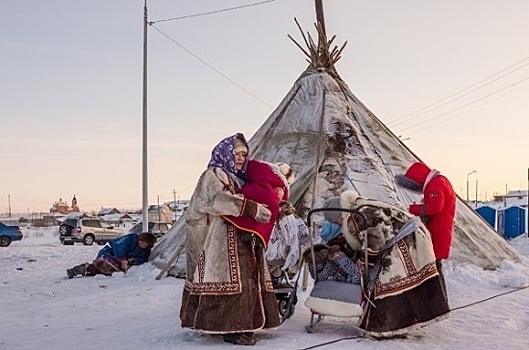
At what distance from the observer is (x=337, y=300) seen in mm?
5219

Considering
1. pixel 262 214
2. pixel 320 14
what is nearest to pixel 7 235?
pixel 320 14

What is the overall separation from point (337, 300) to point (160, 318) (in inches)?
78.9

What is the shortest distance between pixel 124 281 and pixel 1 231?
15.8 meters

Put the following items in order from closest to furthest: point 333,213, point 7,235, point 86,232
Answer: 1. point 333,213
2. point 7,235
3. point 86,232

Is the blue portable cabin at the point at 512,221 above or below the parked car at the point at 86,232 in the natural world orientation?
above

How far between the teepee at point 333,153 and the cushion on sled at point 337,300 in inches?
152

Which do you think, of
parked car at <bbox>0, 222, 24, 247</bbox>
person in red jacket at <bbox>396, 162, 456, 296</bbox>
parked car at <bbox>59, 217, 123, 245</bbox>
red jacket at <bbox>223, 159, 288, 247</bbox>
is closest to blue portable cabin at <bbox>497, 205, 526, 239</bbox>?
parked car at <bbox>59, 217, 123, 245</bbox>

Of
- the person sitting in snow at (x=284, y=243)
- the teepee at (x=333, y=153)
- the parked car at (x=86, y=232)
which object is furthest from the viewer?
the parked car at (x=86, y=232)

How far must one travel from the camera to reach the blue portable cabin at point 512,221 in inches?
859

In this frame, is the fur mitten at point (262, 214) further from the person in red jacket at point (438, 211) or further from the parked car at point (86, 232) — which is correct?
the parked car at point (86, 232)

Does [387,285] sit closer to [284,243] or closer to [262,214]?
[262,214]

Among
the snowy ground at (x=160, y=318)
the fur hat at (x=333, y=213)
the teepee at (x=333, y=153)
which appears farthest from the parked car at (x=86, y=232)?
the fur hat at (x=333, y=213)

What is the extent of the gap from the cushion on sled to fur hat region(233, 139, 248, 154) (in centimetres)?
128

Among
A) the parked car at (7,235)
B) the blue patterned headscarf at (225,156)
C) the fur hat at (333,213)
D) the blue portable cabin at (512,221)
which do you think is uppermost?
the blue patterned headscarf at (225,156)
